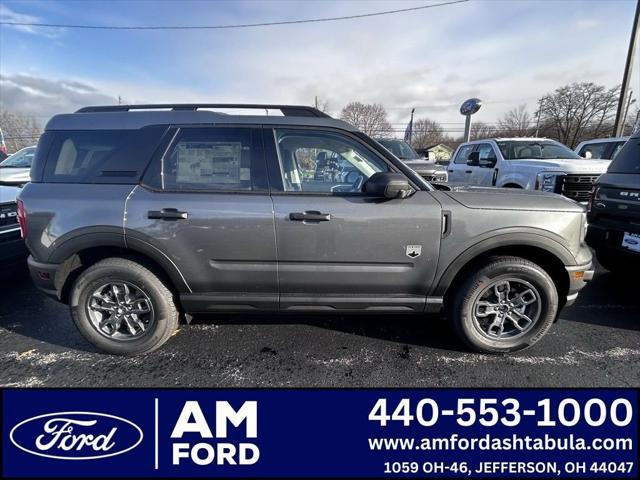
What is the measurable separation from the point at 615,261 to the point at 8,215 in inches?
294

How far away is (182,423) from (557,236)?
9.94 ft

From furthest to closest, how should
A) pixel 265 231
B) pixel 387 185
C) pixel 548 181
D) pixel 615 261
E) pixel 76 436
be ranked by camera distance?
pixel 548 181 → pixel 615 261 → pixel 265 231 → pixel 387 185 → pixel 76 436

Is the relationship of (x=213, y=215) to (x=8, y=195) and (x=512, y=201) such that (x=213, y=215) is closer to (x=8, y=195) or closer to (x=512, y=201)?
(x=512, y=201)

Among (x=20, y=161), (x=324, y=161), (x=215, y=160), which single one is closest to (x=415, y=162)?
(x=324, y=161)

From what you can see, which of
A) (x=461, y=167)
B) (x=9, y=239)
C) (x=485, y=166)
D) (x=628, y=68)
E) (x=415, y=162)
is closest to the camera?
(x=9, y=239)

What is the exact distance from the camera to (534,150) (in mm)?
7176

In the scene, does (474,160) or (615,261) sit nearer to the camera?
(615,261)

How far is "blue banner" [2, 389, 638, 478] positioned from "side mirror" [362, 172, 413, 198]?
1452 mm

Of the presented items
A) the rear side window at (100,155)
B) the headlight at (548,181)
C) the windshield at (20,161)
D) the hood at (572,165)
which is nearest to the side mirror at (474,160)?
the hood at (572,165)

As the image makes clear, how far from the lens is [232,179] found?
2.57 meters

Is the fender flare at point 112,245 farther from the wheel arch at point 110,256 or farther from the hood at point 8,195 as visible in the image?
the hood at point 8,195

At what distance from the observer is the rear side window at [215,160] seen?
2547 millimetres

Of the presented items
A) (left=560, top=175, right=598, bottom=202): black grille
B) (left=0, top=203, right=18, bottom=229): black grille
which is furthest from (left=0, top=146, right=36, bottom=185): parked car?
(left=560, top=175, right=598, bottom=202): black grille

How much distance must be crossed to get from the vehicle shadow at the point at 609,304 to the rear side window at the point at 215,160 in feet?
11.4
